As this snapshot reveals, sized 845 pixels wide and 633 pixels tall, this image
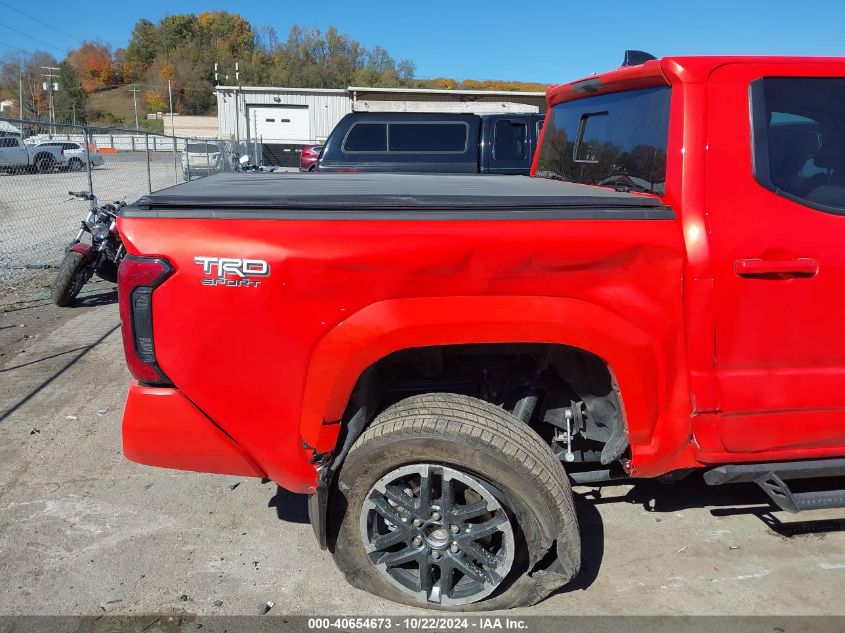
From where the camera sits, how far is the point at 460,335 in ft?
8.20

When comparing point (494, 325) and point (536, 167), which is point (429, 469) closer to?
point (494, 325)

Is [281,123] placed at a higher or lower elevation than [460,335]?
higher

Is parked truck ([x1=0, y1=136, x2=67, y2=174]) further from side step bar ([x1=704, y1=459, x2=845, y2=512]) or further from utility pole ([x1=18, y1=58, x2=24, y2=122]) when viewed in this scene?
utility pole ([x1=18, y1=58, x2=24, y2=122])

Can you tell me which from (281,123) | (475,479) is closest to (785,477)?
(475,479)

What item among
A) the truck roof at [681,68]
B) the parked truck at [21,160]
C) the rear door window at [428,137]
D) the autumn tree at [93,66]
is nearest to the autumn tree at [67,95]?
the autumn tree at [93,66]

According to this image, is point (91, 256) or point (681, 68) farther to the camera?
point (91, 256)

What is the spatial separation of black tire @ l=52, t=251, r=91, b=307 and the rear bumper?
545 cm

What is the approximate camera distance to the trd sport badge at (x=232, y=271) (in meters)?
2.41

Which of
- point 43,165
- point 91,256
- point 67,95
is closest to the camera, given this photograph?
point 91,256

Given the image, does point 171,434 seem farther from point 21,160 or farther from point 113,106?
point 113,106

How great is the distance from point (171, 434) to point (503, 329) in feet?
4.26

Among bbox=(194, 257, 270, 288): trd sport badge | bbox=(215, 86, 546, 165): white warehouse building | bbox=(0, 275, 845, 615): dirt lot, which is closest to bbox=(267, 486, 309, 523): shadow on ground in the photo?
bbox=(0, 275, 845, 615): dirt lot

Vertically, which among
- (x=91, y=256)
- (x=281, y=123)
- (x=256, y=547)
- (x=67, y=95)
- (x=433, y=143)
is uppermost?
(x=67, y=95)

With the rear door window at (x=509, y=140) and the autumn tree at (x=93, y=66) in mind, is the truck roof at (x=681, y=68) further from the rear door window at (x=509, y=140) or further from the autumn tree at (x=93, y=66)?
the autumn tree at (x=93, y=66)
